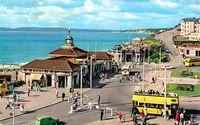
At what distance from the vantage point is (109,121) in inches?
1689

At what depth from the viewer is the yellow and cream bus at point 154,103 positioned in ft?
146

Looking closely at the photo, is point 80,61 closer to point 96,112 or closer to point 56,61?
point 56,61

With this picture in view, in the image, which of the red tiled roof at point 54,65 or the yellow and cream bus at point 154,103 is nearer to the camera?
the yellow and cream bus at point 154,103

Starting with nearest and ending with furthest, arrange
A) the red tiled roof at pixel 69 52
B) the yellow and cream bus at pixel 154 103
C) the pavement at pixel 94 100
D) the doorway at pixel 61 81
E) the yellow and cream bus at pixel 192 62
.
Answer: the pavement at pixel 94 100 < the yellow and cream bus at pixel 154 103 < the doorway at pixel 61 81 < the red tiled roof at pixel 69 52 < the yellow and cream bus at pixel 192 62

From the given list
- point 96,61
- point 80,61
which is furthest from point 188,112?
point 96,61

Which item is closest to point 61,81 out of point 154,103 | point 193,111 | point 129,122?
point 154,103

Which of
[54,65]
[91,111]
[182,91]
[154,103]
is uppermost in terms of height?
[54,65]

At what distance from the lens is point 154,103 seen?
149 feet

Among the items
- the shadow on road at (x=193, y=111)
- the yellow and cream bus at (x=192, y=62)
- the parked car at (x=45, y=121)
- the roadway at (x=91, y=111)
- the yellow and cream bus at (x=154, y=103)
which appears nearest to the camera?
the parked car at (x=45, y=121)

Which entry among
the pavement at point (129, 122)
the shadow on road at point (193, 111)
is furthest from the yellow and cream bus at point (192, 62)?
the pavement at point (129, 122)

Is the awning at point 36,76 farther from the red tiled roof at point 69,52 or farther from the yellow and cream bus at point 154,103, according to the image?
the yellow and cream bus at point 154,103

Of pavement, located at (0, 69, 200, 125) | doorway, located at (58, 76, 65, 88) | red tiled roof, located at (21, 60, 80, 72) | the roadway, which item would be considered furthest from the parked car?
doorway, located at (58, 76, 65, 88)

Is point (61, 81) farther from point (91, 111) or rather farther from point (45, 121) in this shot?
point (45, 121)

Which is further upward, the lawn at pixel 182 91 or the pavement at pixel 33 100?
the lawn at pixel 182 91
